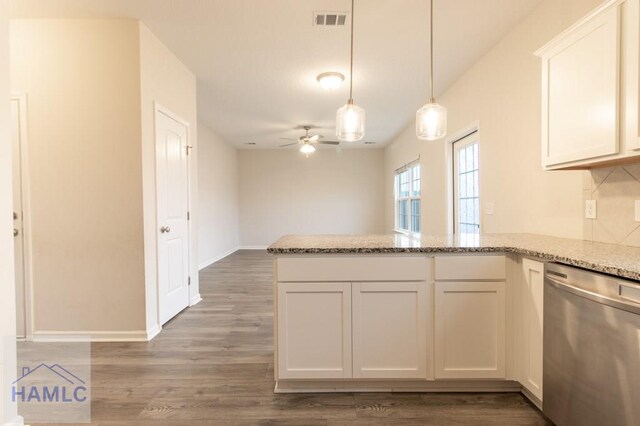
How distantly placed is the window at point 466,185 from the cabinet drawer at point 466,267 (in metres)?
1.78

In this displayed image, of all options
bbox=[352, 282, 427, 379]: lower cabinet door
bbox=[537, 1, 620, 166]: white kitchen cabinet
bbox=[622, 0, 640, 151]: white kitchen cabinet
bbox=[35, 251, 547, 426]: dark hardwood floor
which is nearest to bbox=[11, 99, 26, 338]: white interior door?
bbox=[35, 251, 547, 426]: dark hardwood floor

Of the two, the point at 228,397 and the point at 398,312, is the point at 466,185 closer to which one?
the point at 398,312

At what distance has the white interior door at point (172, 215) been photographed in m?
2.99

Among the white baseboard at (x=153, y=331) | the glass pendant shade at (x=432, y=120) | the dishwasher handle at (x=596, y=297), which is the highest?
the glass pendant shade at (x=432, y=120)

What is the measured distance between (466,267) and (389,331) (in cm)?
60

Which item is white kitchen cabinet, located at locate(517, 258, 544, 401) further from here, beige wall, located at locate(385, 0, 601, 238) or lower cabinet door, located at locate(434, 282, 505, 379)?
beige wall, located at locate(385, 0, 601, 238)

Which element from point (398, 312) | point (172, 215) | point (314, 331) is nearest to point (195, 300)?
point (172, 215)

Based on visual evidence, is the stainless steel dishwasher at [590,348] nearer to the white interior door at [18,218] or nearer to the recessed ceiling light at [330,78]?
the recessed ceiling light at [330,78]

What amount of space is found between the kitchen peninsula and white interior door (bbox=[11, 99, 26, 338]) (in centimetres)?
243

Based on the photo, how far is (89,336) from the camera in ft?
8.85

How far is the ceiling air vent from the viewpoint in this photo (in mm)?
2555

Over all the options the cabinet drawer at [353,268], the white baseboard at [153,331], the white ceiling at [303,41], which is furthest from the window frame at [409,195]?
the white baseboard at [153,331]

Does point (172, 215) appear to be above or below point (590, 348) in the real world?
above

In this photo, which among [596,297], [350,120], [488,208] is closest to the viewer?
[596,297]
